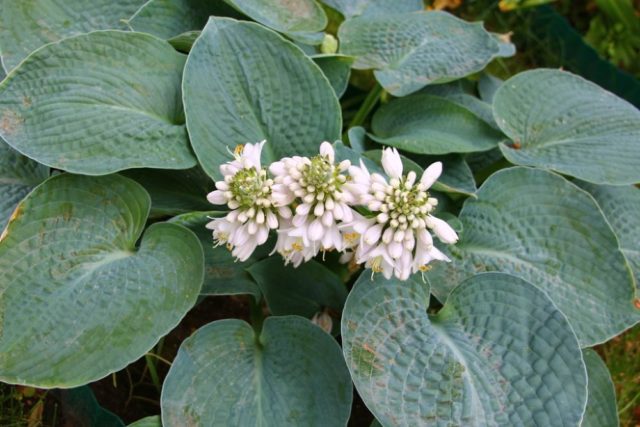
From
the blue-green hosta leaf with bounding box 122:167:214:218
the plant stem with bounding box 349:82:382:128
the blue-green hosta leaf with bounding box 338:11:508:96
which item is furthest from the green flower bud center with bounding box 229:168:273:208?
the plant stem with bounding box 349:82:382:128

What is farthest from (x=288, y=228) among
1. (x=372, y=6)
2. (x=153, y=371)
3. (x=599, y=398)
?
(x=372, y=6)

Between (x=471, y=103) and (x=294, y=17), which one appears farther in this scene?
(x=471, y=103)

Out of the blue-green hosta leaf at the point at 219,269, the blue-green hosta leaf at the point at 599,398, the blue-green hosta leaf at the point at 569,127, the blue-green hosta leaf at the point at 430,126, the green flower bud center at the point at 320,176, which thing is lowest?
the blue-green hosta leaf at the point at 599,398

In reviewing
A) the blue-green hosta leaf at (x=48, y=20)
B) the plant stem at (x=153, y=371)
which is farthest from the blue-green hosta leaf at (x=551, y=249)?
the blue-green hosta leaf at (x=48, y=20)

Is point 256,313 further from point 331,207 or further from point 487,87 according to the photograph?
point 487,87

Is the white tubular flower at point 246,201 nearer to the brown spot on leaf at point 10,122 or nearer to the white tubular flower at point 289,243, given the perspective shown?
the white tubular flower at point 289,243
